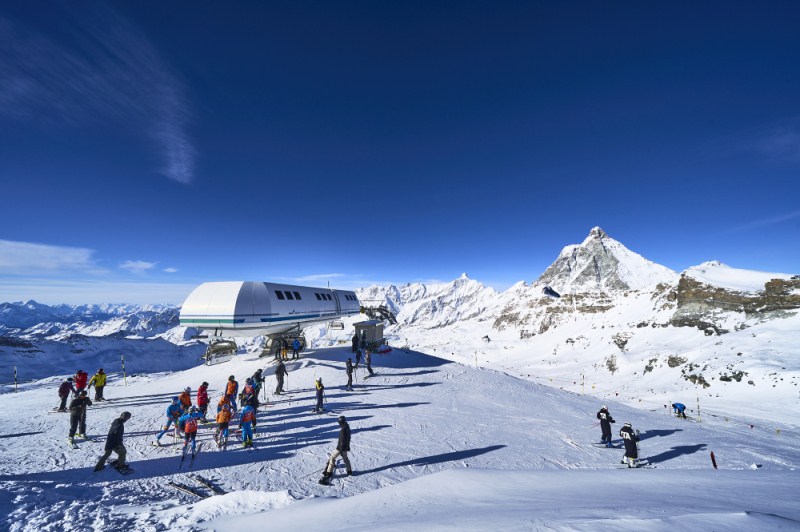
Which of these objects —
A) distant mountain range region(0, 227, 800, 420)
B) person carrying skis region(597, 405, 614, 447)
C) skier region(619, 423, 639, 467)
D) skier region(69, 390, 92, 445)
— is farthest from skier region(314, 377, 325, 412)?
distant mountain range region(0, 227, 800, 420)

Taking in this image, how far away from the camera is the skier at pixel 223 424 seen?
36.0 ft

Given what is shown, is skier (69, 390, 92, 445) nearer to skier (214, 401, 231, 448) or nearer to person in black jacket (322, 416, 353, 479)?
skier (214, 401, 231, 448)

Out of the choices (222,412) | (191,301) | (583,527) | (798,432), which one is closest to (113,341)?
(191,301)

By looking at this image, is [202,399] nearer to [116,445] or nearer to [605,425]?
[116,445]

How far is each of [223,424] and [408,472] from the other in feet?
21.7

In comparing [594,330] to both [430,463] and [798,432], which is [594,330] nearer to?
[798,432]

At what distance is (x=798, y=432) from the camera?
20719 mm

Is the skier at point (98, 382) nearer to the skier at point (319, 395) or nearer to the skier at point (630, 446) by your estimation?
the skier at point (319, 395)

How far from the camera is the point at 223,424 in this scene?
11.1 meters

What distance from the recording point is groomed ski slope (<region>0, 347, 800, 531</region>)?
20.2 ft

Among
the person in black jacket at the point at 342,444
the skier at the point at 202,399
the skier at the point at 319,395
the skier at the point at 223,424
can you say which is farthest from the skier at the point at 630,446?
the skier at the point at 202,399

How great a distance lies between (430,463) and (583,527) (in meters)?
6.91

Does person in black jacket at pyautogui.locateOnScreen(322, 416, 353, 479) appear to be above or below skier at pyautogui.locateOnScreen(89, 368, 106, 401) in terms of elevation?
above

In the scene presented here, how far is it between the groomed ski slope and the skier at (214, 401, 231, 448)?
1.62 feet
